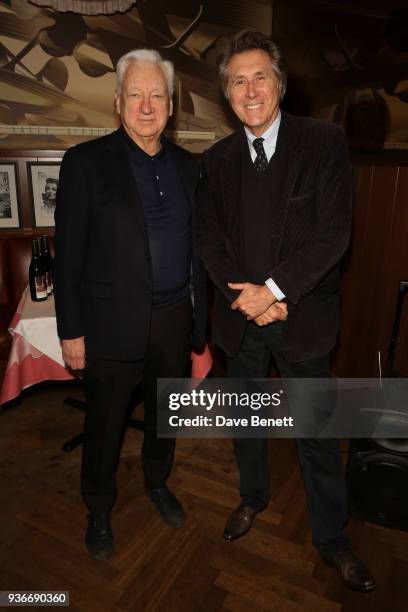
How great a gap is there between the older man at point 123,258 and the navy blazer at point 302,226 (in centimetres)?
17

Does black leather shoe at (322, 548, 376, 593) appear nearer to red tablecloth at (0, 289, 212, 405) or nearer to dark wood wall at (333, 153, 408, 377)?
dark wood wall at (333, 153, 408, 377)

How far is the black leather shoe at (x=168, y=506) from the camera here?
2.20 meters

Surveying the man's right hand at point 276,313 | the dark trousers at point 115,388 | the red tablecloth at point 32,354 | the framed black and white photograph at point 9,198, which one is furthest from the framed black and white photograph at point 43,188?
the man's right hand at point 276,313

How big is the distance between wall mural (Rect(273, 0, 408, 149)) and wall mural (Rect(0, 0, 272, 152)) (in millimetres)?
362

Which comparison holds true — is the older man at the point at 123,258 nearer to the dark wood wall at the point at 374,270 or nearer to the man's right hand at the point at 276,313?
the man's right hand at the point at 276,313

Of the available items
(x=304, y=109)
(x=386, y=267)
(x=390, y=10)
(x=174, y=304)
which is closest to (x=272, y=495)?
(x=174, y=304)

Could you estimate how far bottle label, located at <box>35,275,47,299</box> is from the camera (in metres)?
2.66

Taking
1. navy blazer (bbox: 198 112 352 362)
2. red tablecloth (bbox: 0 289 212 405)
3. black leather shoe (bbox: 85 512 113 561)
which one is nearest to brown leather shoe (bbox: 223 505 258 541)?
black leather shoe (bbox: 85 512 113 561)

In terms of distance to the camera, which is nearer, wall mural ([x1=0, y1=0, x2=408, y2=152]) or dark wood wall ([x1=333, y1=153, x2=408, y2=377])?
dark wood wall ([x1=333, y1=153, x2=408, y2=377])

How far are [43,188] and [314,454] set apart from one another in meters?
3.09

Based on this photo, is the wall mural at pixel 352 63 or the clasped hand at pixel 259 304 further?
the wall mural at pixel 352 63

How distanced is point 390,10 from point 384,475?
14.1 feet

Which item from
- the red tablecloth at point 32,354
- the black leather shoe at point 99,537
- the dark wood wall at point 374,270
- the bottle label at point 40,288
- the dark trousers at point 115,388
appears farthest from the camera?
the dark wood wall at point 374,270

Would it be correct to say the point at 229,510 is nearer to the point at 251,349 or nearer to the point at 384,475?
the point at 384,475
